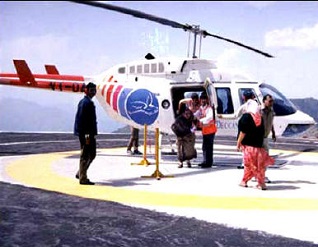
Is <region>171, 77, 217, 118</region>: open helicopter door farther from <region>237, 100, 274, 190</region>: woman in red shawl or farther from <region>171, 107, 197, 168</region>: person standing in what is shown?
<region>237, 100, 274, 190</region>: woman in red shawl

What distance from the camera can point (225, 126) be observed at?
10.4 metres

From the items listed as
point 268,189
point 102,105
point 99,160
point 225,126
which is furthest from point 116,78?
point 268,189

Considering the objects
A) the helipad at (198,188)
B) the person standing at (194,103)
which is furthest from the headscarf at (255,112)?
the person standing at (194,103)

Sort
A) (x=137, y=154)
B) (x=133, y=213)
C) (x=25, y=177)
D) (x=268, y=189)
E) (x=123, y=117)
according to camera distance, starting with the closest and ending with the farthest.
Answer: (x=133, y=213), (x=268, y=189), (x=25, y=177), (x=123, y=117), (x=137, y=154)

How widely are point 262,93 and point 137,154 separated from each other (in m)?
4.38

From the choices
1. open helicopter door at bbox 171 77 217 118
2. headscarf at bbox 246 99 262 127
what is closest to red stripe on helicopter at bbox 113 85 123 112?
open helicopter door at bbox 171 77 217 118

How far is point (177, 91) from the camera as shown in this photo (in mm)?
10516

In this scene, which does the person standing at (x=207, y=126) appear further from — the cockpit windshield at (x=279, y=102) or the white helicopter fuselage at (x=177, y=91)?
the cockpit windshield at (x=279, y=102)

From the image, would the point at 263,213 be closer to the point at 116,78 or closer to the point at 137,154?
the point at 116,78

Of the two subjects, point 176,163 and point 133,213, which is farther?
point 176,163

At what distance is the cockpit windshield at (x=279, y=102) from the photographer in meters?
10.2

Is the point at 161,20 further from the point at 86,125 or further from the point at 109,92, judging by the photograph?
Result: the point at 109,92

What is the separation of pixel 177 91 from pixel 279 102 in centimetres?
263

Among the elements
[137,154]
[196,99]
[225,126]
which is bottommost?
[137,154]
